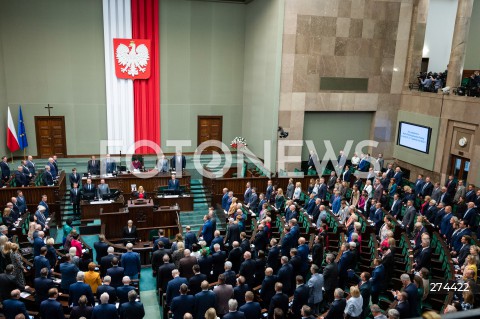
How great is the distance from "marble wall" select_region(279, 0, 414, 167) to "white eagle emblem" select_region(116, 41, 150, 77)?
597 cm

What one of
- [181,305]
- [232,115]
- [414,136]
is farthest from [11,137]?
[414,136]

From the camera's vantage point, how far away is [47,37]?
56.6ft

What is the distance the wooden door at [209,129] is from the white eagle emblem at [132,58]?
11.4 feet

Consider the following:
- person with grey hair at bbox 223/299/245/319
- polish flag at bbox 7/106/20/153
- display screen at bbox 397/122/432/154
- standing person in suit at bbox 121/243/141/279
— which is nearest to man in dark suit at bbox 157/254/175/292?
standing person in suit at bbox 121/243/141/279

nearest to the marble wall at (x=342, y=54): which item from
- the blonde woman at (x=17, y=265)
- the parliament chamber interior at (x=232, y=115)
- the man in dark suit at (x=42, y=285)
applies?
the parliament chamber interior at (x=232, y=115)

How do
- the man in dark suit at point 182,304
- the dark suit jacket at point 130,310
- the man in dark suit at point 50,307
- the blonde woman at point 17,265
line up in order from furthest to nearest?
the blonde woman at point 17,265 → the man in dark suit at point 182,304 → the dark suit jacket at point 130,310 → the man in dark suit at point 50,307

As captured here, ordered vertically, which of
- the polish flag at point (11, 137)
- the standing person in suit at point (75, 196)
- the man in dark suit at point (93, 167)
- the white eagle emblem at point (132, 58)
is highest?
the white eagle emblem at point (132, 58)

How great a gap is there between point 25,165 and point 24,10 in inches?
271

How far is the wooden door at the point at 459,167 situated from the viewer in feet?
49.5

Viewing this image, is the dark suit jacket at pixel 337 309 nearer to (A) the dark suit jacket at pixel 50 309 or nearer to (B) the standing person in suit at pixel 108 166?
(A) the dark suit jacket at pixel 50 309

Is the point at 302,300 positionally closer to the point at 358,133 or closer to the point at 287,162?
the point at 287,162

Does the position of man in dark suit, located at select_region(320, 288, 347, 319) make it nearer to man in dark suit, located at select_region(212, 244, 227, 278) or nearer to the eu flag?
man in dark suit, located at select_region(212, 244, 227, 278)

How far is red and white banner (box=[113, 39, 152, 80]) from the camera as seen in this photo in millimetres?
17844

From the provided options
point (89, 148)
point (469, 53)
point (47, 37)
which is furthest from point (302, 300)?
point (469, 53)
